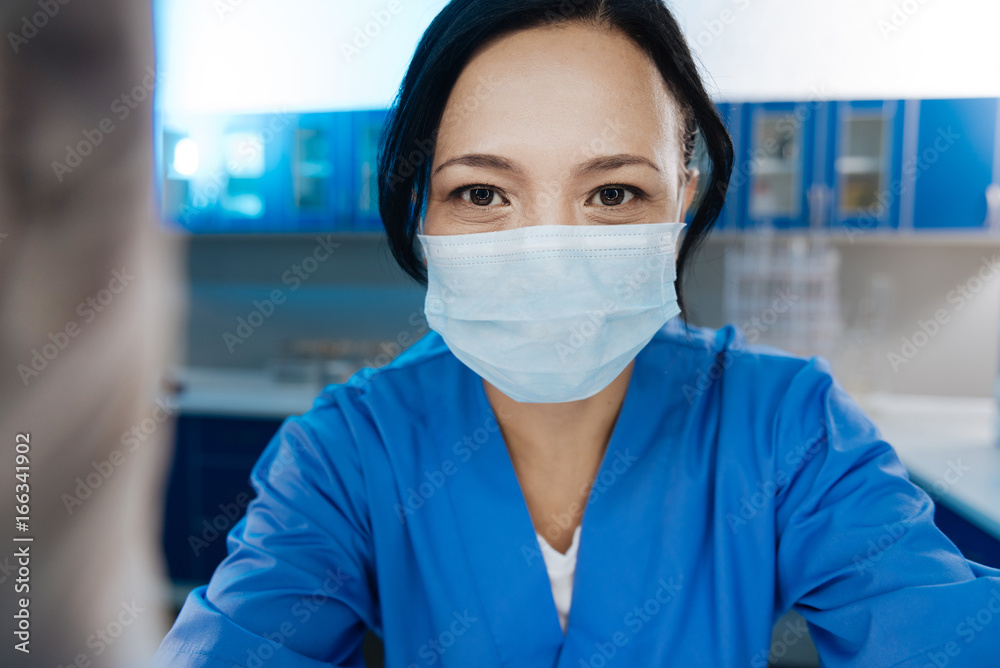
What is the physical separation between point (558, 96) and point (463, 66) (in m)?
0.16

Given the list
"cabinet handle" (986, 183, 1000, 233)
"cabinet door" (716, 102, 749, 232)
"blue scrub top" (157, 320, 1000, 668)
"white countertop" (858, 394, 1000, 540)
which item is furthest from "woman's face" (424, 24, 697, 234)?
"cabinet handle" (986, 183, 1000, 233)

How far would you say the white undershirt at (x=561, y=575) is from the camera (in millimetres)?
904

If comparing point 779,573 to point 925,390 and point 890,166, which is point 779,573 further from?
point 925,390

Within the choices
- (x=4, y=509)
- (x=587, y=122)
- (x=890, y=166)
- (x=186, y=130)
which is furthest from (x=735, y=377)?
(x=186, y=130)

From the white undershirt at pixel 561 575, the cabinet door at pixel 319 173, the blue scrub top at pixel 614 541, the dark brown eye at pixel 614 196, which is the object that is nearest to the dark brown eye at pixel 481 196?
the dark brown eye at pixel 614 196

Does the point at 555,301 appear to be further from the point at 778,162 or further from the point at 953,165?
the point at 953,165

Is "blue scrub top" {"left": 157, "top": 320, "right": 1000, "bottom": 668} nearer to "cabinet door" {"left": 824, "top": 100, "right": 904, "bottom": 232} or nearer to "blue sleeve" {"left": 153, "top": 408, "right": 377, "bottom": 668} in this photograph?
"blue sleeve" {"left": 153, "top": 408, "right": 377, "bottom": 668}

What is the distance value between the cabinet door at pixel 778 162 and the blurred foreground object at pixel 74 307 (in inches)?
84.0

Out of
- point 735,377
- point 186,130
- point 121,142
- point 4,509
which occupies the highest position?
point 186,130

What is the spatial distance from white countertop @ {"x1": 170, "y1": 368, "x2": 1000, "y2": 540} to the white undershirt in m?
1.01

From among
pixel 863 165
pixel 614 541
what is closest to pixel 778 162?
pixel 863 165

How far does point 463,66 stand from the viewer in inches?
36.0

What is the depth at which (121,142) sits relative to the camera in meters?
0.96

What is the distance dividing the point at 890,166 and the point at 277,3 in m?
2.40
